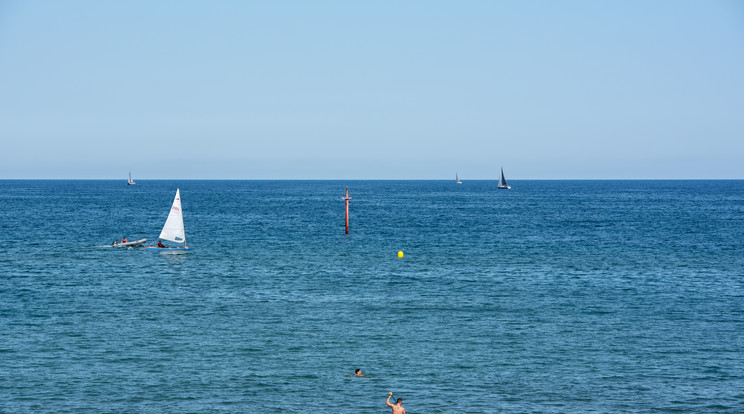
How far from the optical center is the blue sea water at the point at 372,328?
40.0 m

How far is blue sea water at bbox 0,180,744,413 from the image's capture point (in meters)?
40.0

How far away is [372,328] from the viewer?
5391 centimetres

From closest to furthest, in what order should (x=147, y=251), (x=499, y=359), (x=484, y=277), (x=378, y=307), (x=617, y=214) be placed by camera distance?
(x=499, y=359) < (x=378, y=307) < (x=484, y=277) < (x=147, y=251) < (x=617, y=214)

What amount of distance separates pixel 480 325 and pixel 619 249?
54535mm

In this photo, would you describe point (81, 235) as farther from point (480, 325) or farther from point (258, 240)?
point (480, 325)

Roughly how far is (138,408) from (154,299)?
1099 inches

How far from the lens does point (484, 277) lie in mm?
76188

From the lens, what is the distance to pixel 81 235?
121 meters

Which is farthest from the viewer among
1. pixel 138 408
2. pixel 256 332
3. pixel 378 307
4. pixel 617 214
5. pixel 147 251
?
pixel 617 214

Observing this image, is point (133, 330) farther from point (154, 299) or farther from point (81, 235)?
point (81, 235)

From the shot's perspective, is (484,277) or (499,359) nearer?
(499,359)

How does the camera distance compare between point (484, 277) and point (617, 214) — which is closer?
point (484, 277)

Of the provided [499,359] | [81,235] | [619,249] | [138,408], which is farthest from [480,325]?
[81,235]

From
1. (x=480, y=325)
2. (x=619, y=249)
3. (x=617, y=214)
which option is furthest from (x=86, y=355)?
(x=617, y=214)
